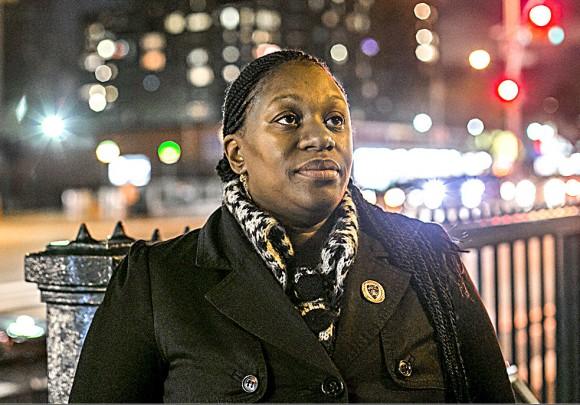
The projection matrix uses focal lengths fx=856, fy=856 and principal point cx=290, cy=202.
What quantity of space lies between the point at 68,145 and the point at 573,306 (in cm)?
7088

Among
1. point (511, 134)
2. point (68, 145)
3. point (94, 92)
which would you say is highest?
point (94, 92)

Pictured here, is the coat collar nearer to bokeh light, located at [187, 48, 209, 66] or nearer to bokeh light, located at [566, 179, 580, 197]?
bokeh light, located at [566, 179, 580, 197]

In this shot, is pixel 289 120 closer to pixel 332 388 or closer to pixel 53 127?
pixel 332 388

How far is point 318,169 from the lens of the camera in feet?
8.82

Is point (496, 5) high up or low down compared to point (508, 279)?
up

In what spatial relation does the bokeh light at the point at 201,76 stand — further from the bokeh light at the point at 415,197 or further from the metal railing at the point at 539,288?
the bokeh light at the point at 415,197

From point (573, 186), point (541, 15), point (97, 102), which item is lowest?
point (573, 186)

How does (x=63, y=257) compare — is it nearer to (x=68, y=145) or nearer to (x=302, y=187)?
(x=302, y=187)

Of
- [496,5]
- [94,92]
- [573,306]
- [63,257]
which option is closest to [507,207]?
[573,306]

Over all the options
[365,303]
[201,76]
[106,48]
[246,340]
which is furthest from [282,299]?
[106,48]

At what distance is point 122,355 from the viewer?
2.68m

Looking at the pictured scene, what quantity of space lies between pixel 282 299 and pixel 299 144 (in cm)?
49

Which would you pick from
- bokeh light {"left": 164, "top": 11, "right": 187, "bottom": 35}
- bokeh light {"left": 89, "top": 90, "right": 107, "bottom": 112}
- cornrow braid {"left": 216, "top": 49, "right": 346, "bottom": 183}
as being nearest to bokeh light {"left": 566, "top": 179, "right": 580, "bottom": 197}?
cornrow braid {"left": 216, "top": 49, "right": 346, "bottom": 183}

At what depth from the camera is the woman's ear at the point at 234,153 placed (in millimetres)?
2932
